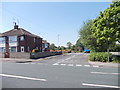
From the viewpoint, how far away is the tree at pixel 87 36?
21016 mm

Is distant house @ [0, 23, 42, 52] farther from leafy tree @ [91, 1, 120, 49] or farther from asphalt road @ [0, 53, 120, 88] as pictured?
leafy tree @ [91, 1, 120, 49]

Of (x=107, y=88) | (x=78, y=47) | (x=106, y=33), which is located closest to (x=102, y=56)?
(x=106, y=33)

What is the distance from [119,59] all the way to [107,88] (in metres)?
11.8

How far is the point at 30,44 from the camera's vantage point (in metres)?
31.8

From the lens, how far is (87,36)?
853 inches

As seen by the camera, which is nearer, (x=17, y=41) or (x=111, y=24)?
(x=111, y=24)

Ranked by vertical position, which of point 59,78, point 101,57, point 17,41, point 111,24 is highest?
point 111,24

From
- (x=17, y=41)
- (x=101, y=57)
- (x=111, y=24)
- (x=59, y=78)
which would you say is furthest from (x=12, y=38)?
(x=59, y=78)

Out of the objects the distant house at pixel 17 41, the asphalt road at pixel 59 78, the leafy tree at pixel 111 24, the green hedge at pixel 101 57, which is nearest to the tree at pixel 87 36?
the green hedge at pixel 101 57

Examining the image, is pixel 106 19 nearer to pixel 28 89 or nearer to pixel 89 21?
pixel 89 21

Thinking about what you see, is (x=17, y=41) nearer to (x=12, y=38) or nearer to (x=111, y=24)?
(x=12, y=38)

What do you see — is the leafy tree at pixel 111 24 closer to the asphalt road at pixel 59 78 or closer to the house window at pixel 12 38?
the asphalt road at pixel 59 78

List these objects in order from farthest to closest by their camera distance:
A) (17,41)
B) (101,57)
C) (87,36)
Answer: (17,41), (87,36), (101,57)

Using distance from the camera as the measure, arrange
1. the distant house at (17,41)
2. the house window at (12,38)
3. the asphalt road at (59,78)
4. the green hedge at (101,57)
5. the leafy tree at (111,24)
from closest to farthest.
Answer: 1. the asphalt road at (59,78)
2. the leafy tree at (111,24)
3. the green hedge at (101,57)
4. the distant house at (17,41)
5. the house window at (12,38)
